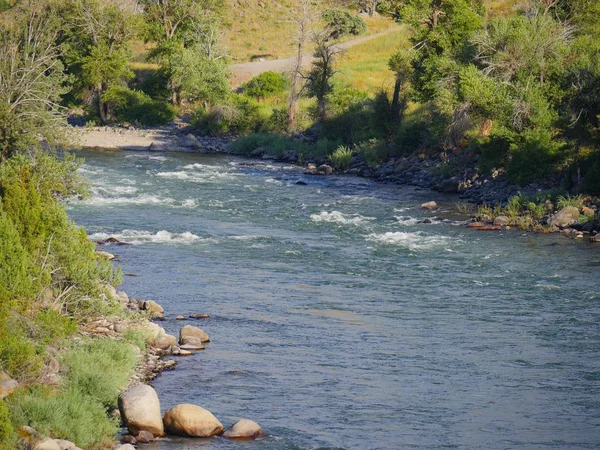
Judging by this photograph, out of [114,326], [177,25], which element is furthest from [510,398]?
[177,25]

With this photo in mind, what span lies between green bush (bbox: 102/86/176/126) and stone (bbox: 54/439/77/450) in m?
59.5

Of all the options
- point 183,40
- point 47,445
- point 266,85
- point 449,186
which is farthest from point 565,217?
point 183,40

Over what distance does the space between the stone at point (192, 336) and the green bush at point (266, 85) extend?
53542 mm

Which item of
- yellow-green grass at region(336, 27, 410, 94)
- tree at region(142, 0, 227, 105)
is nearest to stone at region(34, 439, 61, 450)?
yellow-green grass at region(336, 27, 410, 94)

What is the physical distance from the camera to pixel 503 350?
985 inches

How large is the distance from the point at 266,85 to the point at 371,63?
39.9ft

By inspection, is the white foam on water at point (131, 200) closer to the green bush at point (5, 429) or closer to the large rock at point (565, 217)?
the large rock at point (565, 217)

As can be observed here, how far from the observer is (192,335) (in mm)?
24609

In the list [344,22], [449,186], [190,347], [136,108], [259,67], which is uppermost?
[344,22]

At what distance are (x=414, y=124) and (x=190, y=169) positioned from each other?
44.6 feet

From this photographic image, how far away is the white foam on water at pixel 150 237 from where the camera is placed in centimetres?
3709

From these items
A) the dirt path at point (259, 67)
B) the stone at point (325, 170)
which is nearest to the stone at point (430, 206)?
the stone at point (325, 170)

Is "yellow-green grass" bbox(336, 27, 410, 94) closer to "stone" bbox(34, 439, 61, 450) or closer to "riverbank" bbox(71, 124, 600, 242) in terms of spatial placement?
"riverbank" bbox(71, 124, 600, 242)

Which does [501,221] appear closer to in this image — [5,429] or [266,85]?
[5,429]
